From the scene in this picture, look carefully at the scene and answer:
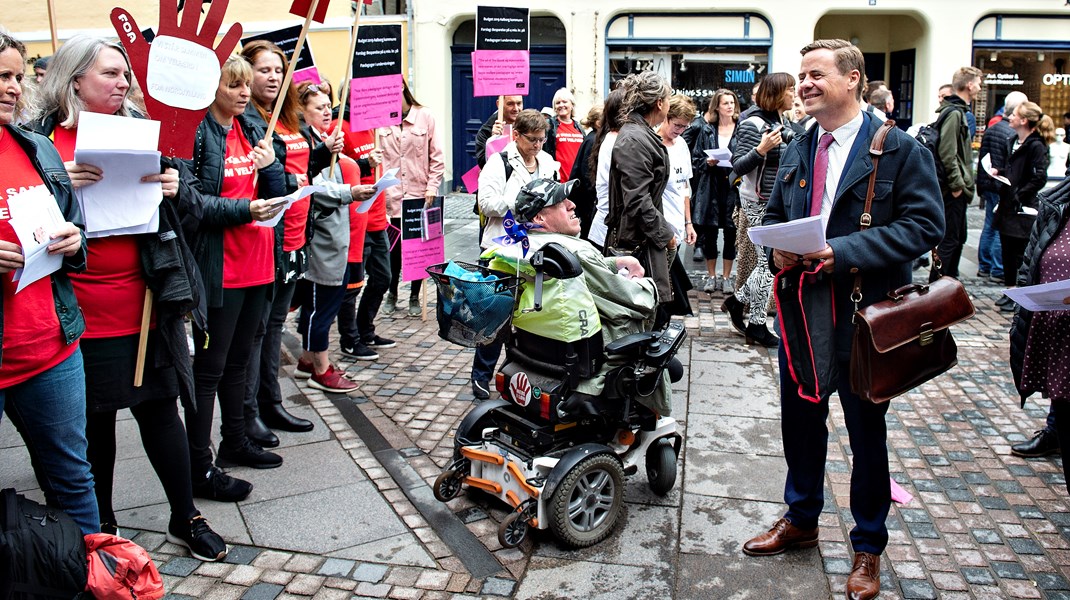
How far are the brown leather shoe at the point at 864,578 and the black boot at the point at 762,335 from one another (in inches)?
148

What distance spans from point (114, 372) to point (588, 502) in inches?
78.2

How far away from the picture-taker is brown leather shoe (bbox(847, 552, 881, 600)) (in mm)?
3754

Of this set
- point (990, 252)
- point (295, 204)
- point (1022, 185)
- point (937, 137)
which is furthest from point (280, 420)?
point (990, 252)

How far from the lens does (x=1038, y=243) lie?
4.25 metres

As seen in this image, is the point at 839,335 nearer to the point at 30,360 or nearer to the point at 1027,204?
the point at 30,360

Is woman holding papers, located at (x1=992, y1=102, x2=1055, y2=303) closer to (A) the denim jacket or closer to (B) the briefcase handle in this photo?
(B) the briefcase handle

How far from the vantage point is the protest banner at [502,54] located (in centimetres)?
826

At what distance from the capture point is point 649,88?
593 cm

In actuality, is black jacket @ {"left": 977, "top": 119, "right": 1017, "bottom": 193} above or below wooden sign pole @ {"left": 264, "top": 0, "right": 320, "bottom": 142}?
below

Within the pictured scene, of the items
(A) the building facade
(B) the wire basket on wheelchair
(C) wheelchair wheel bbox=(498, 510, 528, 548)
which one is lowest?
(C) wheelchair wheel bbox=(498, 510, 528, 548)

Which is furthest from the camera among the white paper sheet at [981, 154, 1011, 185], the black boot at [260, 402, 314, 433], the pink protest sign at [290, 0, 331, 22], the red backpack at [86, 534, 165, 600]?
the white paper sheet at [981, 154, 1011, 185]

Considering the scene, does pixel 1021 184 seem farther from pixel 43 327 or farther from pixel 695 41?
pixel 43 327

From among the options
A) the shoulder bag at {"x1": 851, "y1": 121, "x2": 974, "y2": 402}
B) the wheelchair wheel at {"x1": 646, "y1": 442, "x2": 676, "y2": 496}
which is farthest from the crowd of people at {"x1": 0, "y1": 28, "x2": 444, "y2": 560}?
the shoulder bag at {"x1": 851, "y1": 121, "x2": 974, "y2": 402}

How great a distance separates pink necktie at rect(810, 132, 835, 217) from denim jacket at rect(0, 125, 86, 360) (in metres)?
2.69
